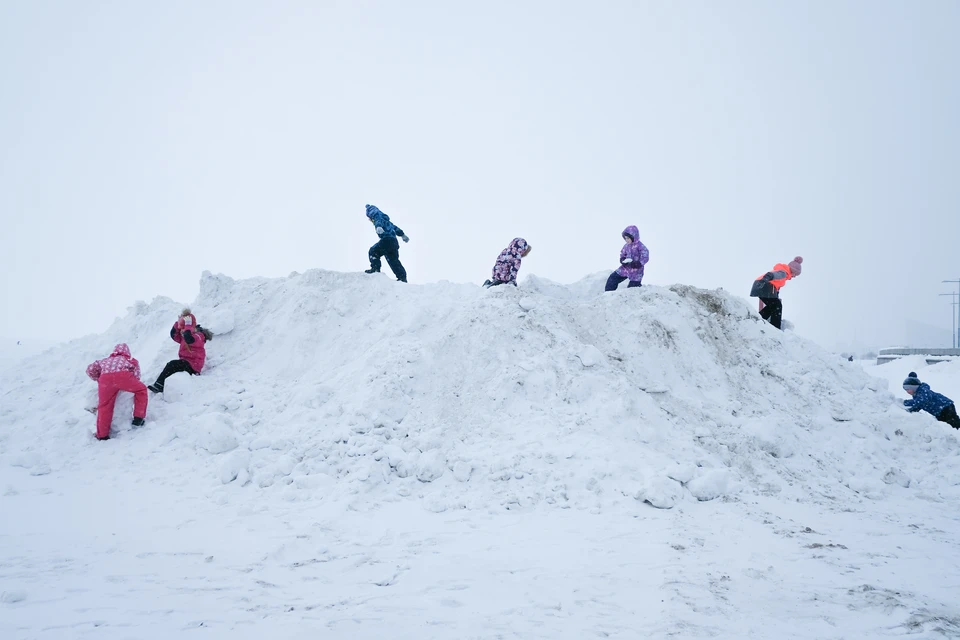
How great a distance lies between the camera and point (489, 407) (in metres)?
7.18

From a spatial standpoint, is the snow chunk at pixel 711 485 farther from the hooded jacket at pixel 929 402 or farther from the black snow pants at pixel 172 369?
the black snow pants at pixel 172 369

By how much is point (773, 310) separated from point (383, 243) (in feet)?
27.3

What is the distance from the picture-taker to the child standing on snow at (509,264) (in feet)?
31.6

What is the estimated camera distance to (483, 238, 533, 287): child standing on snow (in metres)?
9.62

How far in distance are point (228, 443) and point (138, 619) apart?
359 centimetres

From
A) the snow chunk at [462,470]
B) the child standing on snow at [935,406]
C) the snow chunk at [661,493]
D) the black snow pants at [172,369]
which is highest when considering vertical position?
the black snow pants at [172,369]

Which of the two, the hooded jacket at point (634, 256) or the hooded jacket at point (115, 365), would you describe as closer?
the hooded jacket at point (115, 365)

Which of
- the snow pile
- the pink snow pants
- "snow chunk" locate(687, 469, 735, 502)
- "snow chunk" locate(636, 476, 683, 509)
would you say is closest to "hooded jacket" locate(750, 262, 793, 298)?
the snow pile

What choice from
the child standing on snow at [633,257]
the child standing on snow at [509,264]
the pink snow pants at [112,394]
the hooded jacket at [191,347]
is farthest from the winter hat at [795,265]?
the pink snow pants at [112,394]

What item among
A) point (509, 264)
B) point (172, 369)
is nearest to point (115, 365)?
point (172, 369)

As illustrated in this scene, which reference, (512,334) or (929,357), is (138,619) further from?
(929,357)

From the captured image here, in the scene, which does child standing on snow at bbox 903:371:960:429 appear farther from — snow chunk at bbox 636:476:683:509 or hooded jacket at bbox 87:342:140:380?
hooded jacket at bbox 87:342:140:380

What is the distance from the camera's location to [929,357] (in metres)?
21.9

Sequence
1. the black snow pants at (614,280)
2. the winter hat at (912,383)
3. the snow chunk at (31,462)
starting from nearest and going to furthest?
1. the snow chunk at (31,462)
2. the winter hat at (912,383)
3. the black snow pants at (614,280)
